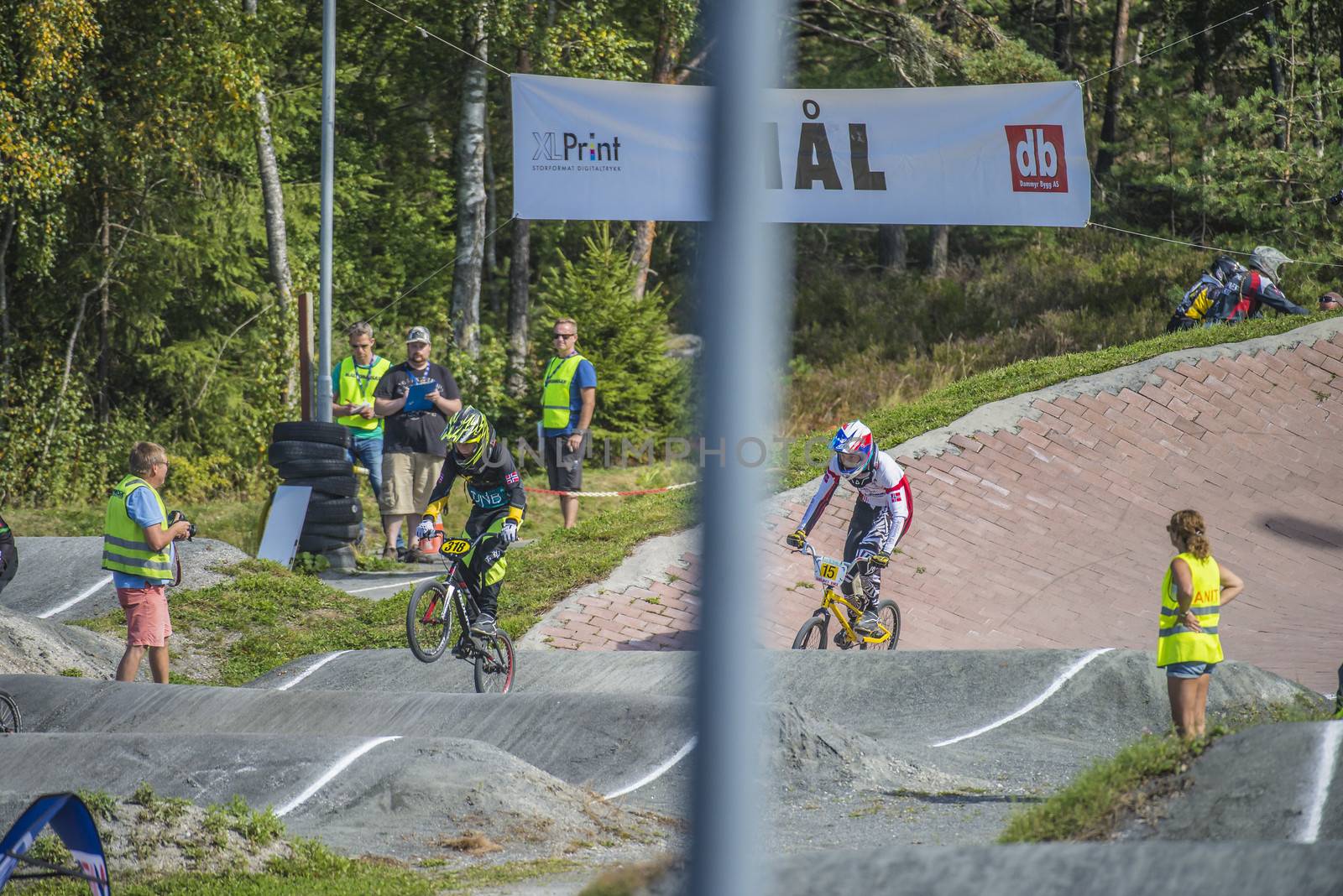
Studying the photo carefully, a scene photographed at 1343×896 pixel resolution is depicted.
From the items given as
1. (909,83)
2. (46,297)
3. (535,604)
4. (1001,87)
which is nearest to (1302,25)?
(909,83)

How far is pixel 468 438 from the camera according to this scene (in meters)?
9.49

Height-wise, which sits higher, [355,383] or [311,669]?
[355,383]

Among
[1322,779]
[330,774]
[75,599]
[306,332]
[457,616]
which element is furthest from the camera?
[306,332]

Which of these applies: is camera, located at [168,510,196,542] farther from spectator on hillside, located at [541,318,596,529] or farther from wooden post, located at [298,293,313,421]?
wooden post, located at [298,293,313,421]

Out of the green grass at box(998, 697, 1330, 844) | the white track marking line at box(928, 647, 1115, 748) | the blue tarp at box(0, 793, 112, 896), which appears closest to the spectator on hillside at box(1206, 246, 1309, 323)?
the white track marking line at box(928, 647, 1115, 748)

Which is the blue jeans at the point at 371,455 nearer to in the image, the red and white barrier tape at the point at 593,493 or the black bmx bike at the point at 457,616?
the red and white barrier tape at the point at 593,493

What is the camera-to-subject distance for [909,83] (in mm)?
26516

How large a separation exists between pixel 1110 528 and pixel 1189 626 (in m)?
7.05

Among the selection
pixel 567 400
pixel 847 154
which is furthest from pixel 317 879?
pixel 847 154

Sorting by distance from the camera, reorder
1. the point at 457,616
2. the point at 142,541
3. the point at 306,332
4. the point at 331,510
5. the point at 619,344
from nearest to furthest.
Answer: the point at 142,541, the point at 457,616, the point at 331,510, the point at 306,332, the point at 619,344

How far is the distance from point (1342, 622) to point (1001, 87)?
21.9 ft

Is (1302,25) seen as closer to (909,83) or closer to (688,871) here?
(909,83)

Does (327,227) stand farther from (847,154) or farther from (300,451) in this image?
(847,154)

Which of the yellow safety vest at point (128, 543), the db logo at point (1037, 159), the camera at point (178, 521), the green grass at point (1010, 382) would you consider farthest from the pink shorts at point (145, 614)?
the db logo at point (1037, 159)
